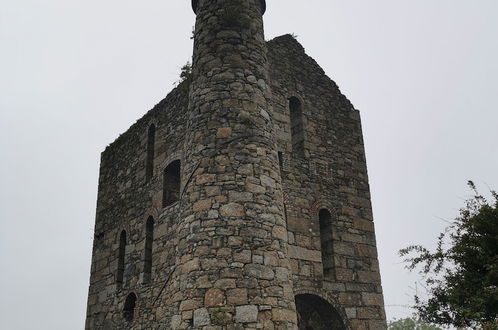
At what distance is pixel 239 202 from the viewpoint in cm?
709

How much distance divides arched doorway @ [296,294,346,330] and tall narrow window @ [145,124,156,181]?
482 cm

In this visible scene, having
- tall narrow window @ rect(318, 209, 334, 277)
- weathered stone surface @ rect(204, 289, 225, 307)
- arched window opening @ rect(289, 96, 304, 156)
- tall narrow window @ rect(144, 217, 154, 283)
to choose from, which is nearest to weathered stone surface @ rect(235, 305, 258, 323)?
weathered stone surface @ rect(204, 289, 225, 307)

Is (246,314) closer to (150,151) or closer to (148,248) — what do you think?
(148,248)

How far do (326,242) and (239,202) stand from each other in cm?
440

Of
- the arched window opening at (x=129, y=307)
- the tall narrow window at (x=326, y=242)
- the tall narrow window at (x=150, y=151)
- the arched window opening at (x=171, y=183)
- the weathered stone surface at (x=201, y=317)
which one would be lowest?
the weathered stone surface at (x=201, y=317)

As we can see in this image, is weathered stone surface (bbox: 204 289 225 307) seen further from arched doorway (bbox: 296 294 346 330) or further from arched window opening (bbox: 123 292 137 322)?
arched window opening (bbox: 123 292 137 322)

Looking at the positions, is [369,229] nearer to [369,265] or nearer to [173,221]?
[369,265]

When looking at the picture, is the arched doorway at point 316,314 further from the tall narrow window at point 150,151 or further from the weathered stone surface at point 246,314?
the tall narrow window at point 150,151

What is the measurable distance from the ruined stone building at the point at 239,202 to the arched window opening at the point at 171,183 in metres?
0.03

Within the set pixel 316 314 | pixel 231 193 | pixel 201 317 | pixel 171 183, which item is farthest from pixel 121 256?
pixel 201 317

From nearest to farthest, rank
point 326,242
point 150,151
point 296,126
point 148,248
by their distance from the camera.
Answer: point 326,242 < point 148,248 < point 296,126 < point 150,151

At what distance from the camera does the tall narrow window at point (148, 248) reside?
37.2ft

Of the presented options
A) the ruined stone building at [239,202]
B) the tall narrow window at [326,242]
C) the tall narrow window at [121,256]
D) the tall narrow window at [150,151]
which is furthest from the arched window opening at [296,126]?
the tall narrow window at [121,256]

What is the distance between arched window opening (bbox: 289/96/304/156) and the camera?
11.5 meters
